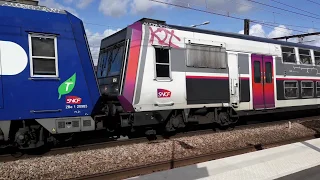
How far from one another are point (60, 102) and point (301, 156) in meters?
5.68

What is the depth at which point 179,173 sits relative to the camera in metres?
5.84

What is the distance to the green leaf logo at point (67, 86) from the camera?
7116 mm

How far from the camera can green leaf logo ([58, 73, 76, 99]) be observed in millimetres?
7116

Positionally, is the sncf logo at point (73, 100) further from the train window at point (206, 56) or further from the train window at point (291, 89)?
the train window at point (291, 89)

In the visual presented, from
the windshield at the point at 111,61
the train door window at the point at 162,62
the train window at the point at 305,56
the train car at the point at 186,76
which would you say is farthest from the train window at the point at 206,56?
the train window at the point at 305,56

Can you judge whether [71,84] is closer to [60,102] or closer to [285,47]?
[60,102]

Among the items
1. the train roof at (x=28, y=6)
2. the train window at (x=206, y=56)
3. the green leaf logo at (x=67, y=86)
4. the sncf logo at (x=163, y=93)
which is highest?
the train roof at (x=28, y=6)

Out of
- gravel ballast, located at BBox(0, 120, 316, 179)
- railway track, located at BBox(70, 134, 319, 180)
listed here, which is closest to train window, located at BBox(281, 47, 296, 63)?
gravel ballast, located at BBox(0, 120, 316, 179)

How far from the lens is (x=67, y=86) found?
7.23 meters

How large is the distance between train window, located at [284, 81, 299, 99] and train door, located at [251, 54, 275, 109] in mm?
1050

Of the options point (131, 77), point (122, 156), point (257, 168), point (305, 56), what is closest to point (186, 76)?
point (131, 77)

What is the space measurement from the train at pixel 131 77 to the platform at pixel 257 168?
9.30ft

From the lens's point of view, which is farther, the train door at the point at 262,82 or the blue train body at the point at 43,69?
the train door at the point at 262,82

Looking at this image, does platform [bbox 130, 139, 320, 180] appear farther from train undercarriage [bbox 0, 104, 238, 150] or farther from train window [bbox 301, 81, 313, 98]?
train window [bbox 301, 81, 313, 98]
